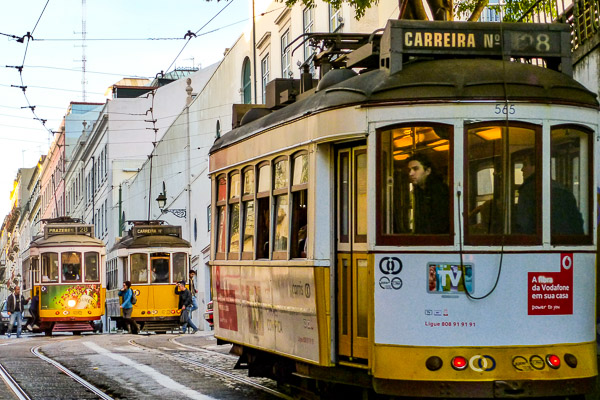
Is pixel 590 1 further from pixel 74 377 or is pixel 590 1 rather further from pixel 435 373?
pixel 74 377

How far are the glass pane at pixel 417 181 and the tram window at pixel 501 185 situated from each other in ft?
0.59

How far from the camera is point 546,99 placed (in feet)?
28.6

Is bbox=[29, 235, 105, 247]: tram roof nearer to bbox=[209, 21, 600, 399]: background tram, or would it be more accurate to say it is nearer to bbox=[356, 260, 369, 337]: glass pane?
bbox=[209, 21, 600, 399]: background tram

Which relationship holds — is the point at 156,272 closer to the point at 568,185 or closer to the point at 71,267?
the point at 71,267

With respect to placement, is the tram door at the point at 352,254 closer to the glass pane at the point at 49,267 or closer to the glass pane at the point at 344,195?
the glass pane at the point at 344,195

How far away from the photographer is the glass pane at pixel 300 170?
9.73 meters

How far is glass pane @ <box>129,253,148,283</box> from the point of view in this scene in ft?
107

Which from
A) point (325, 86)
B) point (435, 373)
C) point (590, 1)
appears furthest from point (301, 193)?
point (590, 1)

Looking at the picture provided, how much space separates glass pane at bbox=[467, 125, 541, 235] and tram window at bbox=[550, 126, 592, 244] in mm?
181

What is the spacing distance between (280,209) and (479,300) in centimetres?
256

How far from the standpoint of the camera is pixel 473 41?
9.13 m

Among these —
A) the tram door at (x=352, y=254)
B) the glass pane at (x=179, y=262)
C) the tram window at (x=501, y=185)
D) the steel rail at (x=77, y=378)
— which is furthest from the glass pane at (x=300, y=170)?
the glass pane at (x=179, y=262)

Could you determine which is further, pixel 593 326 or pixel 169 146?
pixel 169 146

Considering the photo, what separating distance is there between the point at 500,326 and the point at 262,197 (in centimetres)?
322
